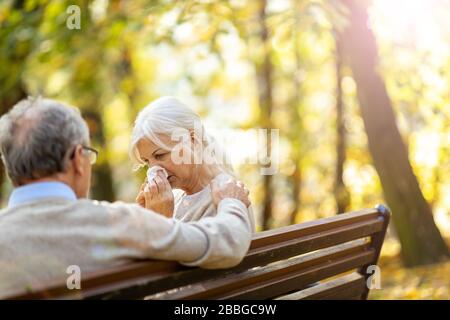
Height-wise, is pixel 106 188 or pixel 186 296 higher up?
pixel 186 296

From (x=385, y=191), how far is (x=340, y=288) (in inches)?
168

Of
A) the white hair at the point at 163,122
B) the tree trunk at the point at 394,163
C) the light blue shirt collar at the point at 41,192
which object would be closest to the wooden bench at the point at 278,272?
the light blue shirt collar at the point at 41,192

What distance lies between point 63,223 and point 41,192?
14 cm

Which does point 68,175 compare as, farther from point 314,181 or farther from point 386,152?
point 314,181

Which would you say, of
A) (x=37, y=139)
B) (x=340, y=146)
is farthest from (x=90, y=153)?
(x=340, y=146)

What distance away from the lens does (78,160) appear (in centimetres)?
223

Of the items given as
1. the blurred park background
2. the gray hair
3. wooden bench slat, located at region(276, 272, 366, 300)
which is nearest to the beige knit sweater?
the gray hair

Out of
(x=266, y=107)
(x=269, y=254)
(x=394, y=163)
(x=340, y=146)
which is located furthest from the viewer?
(x=266, y=107)

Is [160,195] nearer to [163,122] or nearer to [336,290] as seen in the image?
[163,122]

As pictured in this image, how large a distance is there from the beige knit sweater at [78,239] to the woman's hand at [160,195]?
837 millimetres

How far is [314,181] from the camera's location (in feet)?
43.1

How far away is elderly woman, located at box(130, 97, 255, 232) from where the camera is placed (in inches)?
118
